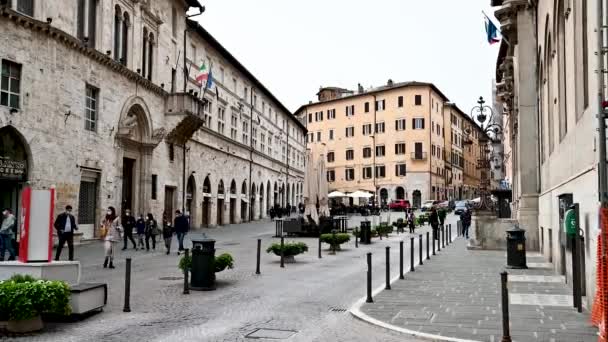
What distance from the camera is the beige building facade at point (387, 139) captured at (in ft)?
268

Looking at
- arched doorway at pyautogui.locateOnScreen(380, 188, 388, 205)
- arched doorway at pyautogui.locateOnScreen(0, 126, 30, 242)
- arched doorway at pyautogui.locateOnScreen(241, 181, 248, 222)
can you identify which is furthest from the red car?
arched doorway at pyautogui.locateOnScreen(0, 126, 30, 242)

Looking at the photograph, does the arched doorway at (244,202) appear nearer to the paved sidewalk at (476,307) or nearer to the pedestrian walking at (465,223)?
the pedestrian walking at (465,223)

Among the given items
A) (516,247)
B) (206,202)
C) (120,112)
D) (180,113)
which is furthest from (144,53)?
(516,247)

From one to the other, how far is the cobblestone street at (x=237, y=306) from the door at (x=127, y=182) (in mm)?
11350

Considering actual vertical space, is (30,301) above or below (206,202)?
below

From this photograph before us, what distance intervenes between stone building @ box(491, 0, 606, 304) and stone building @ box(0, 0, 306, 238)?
17.0m

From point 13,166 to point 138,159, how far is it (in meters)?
10.4

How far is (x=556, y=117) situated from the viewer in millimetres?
15328

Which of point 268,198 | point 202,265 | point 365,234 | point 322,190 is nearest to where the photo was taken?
point 202,265

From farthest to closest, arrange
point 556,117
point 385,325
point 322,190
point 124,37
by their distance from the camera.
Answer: point 322,190
point 124,37
point 556,117
point 385,325

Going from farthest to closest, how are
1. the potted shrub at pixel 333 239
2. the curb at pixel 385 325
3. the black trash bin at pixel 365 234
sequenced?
the black trash bin at pixel 365 234 → the potted shrub at pixel 333 239 → the curb at pixel 385 325

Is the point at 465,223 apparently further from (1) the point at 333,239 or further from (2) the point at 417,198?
(2) the point at 417,198

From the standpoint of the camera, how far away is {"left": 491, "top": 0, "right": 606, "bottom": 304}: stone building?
30.4 feet

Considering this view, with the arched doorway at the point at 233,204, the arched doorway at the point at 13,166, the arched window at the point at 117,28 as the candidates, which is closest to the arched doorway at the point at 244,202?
the arched doorway at the point at 233,204
